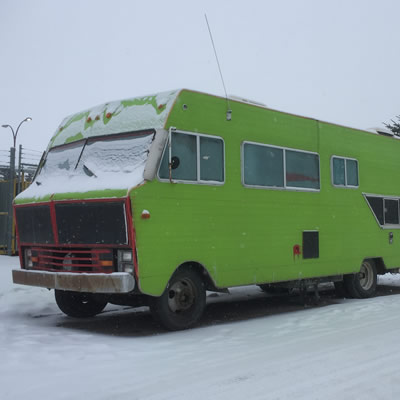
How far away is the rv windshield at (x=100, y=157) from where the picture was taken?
7.91 metres

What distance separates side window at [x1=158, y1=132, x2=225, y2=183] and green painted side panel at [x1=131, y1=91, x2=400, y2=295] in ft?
0.42

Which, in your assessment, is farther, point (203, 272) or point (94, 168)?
point (203, 272)

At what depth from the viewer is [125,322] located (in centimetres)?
905

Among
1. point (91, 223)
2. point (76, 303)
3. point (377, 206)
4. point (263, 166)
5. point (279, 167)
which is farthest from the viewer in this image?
point (377, 206)

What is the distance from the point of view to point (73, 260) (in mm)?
8172

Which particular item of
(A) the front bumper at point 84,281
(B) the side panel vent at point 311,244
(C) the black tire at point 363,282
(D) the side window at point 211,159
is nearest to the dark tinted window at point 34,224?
(A) the front bumper at point 84,281

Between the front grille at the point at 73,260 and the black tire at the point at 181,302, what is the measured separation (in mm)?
798

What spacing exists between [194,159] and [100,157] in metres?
1.28

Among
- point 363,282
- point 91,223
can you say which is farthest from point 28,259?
point 363,282

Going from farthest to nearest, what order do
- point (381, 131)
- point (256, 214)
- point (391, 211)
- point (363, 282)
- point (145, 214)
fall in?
point (381, 131) < point (391, 211) < point (363, 282) < point (256, 214) < point (145, 214)

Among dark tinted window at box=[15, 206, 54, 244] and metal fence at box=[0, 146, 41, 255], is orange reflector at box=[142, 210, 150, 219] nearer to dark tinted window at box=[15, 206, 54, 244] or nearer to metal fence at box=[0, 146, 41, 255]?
dark tinted window at box=[15, 206, 54, 244]

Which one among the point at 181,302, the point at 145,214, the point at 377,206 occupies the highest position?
the point at 145,214

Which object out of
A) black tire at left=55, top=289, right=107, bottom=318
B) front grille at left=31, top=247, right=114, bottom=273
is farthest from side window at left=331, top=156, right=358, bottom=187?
front grille at left=31, top=247, right=114, bottom=273

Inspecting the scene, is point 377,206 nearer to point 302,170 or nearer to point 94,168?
point 302,170
